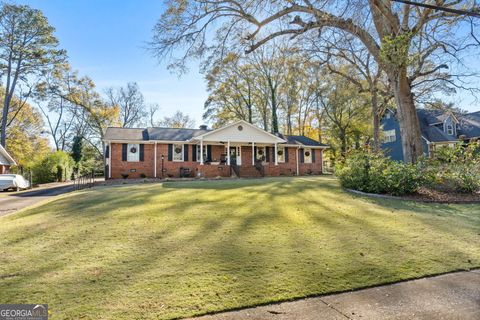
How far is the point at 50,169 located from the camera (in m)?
21.9

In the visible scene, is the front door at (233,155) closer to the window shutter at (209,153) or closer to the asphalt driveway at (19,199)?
the window shutter at (209,153)

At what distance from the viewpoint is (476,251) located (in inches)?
173

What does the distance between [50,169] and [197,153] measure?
1207cm

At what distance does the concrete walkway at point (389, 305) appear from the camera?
2545 millimetres

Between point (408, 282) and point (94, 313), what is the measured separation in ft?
11.5

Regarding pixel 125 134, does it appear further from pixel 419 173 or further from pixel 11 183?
pixel 419 173

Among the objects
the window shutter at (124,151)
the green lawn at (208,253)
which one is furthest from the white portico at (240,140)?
the green lawn at (208,253)

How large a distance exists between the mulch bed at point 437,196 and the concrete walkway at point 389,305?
245 inches

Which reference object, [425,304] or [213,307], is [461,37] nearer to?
[425,304]

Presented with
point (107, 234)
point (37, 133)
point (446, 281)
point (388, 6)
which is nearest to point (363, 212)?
point (446, 281)

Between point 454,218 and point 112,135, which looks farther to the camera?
point 112,135

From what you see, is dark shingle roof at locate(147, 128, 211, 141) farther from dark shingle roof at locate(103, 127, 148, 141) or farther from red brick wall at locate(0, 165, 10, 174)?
red brick wall at locate(0, 165, 10, 174)

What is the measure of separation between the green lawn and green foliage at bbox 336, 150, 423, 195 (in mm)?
1978

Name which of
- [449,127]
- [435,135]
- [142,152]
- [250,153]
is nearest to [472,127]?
[449,127]
